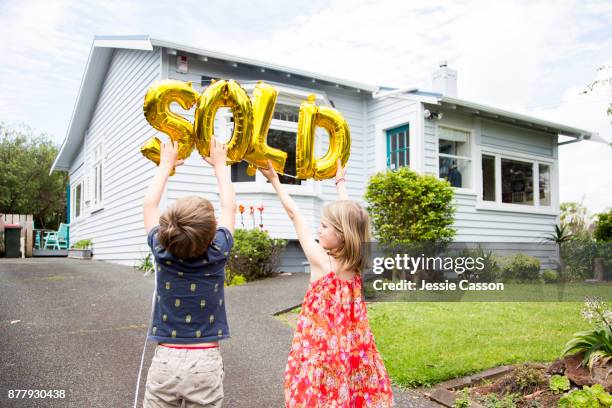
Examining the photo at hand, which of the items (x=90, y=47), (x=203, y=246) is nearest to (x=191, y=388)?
(x=203, y=246)

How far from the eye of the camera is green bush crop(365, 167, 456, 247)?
8.65 meters

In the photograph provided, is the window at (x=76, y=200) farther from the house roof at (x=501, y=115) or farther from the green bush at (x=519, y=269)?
the green bush at (x=519, y=269)

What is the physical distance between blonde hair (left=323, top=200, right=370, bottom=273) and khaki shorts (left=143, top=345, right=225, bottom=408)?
2.50ft

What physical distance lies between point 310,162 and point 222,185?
765 millimetres

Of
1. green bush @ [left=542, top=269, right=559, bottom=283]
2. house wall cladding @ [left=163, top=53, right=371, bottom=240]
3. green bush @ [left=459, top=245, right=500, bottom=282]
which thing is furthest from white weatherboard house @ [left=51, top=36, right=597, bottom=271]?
green bush @ [left=459, top=245, right=500, bottom=282]

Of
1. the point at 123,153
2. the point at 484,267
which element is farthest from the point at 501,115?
the point at 123,153

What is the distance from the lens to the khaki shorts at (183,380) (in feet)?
6.62

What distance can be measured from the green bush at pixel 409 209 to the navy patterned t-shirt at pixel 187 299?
266 inches

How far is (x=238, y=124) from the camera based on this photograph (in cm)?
283

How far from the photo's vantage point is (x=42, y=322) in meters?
5.45

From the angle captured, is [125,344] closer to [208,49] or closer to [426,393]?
[426,393]

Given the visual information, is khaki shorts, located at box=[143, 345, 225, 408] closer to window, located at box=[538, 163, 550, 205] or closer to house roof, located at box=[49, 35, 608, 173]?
house roof, located at box=[49, 35, 608, 173]

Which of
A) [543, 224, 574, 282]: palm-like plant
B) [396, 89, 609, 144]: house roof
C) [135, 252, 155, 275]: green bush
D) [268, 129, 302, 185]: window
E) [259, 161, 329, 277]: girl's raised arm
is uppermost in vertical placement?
[396, 89, 609, 144]: house roof

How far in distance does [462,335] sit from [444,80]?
853cm
